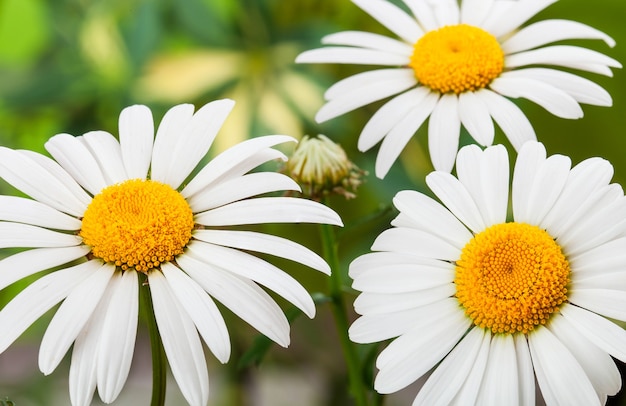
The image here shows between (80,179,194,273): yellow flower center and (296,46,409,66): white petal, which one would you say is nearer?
(80,179,194,273): yellow flower center

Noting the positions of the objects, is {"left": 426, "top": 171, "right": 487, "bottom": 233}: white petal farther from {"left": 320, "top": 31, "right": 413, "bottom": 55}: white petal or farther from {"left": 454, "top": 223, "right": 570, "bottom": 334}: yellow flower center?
{"left": 320, "top": 31, "right": 413, "bottom": 55}: white petal

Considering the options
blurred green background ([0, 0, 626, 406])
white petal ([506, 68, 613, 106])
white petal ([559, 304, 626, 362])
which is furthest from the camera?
blurred green background ([0, 0, 626, 406])

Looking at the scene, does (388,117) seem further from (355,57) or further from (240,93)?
(240,93)

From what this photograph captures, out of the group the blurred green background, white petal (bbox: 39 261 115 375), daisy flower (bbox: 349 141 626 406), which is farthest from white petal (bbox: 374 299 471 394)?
the blurred green background

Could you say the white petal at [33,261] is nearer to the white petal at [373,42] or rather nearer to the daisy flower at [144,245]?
the daisy flower at [144,245]

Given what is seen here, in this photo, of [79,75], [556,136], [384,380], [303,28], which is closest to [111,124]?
[79,75]

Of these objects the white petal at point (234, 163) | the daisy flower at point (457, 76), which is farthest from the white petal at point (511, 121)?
the white petal at point (234, 163)

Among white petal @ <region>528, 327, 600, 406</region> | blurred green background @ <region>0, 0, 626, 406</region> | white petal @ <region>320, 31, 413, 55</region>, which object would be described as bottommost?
white petal @ <region>528, 327, 600, 406</region>
